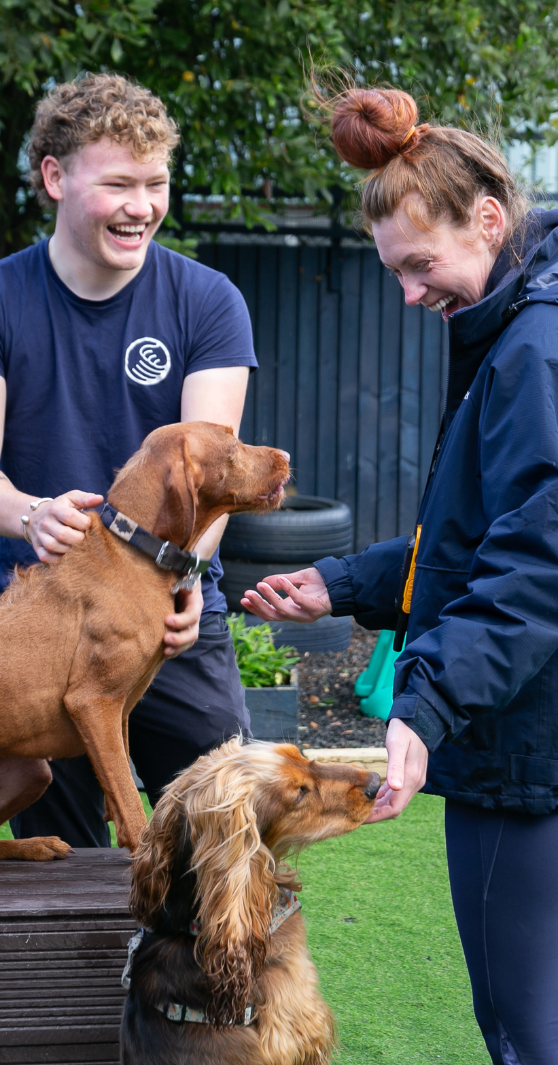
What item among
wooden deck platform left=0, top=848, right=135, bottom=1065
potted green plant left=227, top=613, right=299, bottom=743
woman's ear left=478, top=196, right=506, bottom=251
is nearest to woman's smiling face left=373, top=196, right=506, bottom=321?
woman's ear left=478, top=196, right=506, bottom=251

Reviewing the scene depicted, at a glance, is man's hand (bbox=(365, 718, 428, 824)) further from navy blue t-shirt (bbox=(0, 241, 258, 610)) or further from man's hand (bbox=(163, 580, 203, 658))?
navy blue t-shirt (bbox=(0, 241, 258, 610))

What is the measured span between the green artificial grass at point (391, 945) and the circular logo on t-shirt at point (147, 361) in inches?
87.4

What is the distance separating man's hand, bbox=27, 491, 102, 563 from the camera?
8.87 ft

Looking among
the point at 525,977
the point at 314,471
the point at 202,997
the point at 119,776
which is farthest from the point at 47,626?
the point at 314,471

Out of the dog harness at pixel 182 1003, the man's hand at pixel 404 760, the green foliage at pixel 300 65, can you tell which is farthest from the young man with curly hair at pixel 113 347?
the green foliage at pixel 300 65

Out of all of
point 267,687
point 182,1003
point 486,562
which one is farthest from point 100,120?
point 267,687

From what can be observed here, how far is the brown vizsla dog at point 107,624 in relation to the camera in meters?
2.68

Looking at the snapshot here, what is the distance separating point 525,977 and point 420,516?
1.00 metres

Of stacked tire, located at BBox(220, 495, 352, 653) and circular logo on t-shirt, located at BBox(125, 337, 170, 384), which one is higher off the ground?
circular logo on t-shirt, located at BBox(125, 337, 170, 384)

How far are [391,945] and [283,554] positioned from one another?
395 centimetres

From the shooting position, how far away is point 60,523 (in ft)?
8.95

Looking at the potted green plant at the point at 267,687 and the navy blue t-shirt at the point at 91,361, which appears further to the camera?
the potted green plant at the point at 267,687

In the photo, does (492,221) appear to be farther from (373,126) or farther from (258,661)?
(258,661)

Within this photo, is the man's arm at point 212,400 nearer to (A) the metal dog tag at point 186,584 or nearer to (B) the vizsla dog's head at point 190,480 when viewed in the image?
(B) the vizsla dog's head at point 190,480
